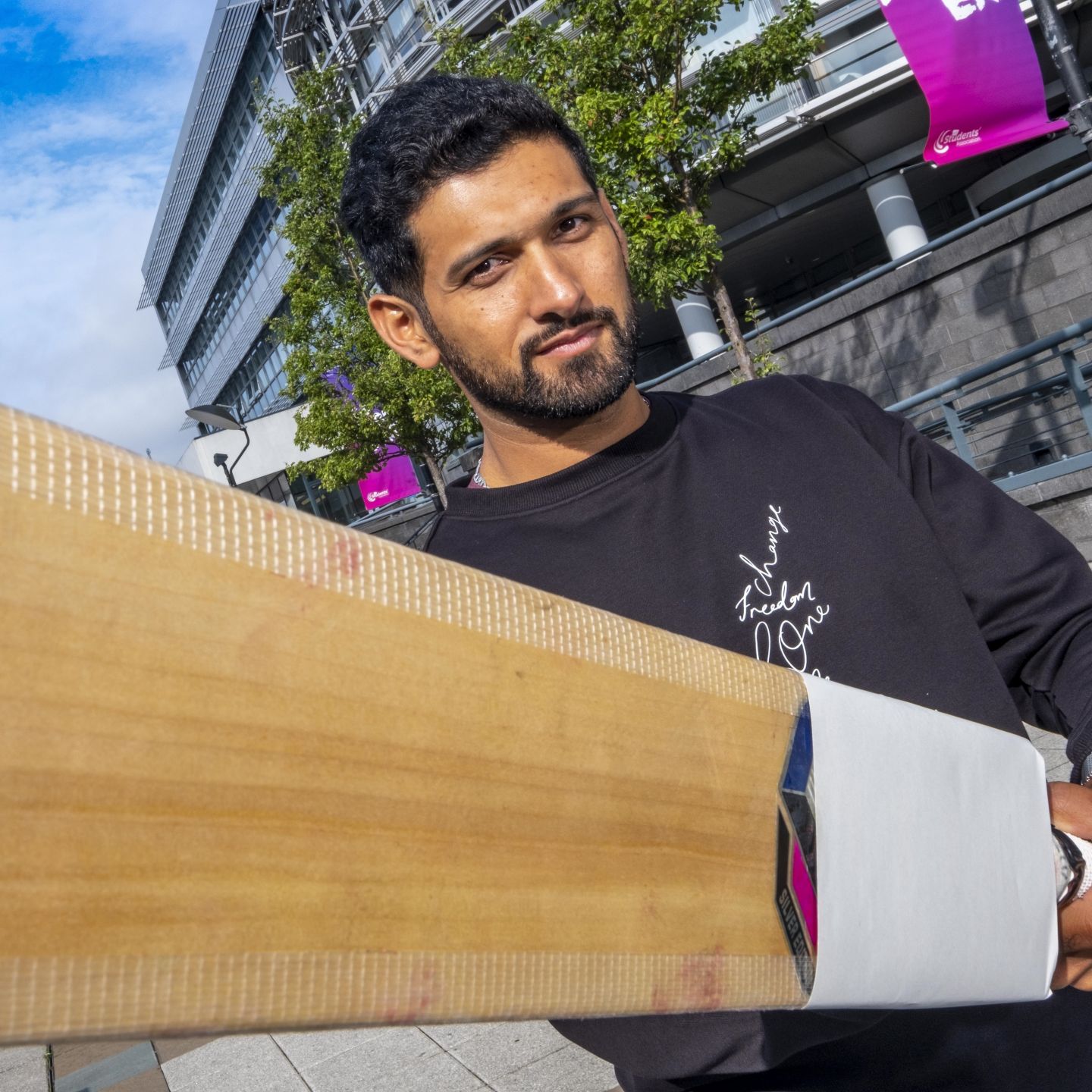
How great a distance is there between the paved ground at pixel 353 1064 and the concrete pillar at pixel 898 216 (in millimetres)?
14784

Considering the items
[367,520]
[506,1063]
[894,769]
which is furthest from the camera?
[367,520]

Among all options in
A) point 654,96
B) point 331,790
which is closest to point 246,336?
point 654,96

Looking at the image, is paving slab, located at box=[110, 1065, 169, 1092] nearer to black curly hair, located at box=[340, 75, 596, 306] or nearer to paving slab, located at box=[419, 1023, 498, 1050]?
paving slab, located at box=[419, 1023, 498, 1050]

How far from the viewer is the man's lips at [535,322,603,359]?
164 centimetres

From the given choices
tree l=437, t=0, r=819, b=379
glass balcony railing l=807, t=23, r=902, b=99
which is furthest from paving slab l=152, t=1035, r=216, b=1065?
glass balcony railing l=807, t=23, r=902, b=99

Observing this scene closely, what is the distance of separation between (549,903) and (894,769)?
0.44 m

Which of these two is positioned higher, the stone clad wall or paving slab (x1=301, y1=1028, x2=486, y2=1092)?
the stone clad wall

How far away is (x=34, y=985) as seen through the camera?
24.4 inches

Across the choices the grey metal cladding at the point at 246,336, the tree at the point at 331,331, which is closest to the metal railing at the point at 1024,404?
the tree at the point at 331,331

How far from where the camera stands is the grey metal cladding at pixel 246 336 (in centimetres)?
3672

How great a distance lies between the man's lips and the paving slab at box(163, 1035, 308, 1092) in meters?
3.94

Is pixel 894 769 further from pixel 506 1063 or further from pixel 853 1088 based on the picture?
pixel 506 1063

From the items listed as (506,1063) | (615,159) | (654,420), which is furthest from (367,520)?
(654,420)

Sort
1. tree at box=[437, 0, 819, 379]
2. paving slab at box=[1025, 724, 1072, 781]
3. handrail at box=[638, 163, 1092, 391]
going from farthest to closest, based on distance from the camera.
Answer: handrail at box=[638, 163, 1092, 391], tree at box=[437, 0, 819, 379], paving slab at box=[1025, 724, 1072, 781]
